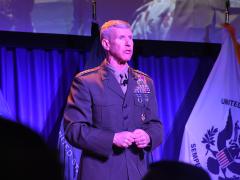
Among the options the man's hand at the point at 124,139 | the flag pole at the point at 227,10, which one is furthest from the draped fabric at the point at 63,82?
the man's hand at the point at 124,139

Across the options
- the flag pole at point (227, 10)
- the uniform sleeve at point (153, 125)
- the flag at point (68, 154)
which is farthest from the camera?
the flag pole at point (227, 10)

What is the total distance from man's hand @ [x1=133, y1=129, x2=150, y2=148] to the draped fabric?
163 cm

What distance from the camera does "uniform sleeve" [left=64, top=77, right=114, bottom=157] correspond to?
2145 millimetres

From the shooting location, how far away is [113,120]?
7.34 ft

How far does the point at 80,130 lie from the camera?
2.17 meters

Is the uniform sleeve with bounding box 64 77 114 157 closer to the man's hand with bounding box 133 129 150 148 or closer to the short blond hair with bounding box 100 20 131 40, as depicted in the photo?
the man's hand with bounding box 133 129 150 148

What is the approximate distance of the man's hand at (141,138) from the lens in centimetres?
213

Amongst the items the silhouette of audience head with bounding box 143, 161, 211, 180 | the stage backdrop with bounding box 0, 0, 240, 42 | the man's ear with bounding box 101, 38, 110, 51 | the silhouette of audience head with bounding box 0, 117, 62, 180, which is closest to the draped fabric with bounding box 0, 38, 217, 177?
the stage backdrop with bounding box 0, 0, 240, 42

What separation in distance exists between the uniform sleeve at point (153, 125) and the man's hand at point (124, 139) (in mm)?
148

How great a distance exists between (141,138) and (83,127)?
273 mm

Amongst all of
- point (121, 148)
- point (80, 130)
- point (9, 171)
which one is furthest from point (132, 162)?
point (9, 171)

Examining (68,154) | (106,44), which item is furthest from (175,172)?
(68,154)

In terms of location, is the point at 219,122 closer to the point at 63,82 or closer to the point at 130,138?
the point at 63,82

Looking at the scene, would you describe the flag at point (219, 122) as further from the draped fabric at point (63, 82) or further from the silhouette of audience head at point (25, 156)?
the silhouette of audience head at point (25, 156)
